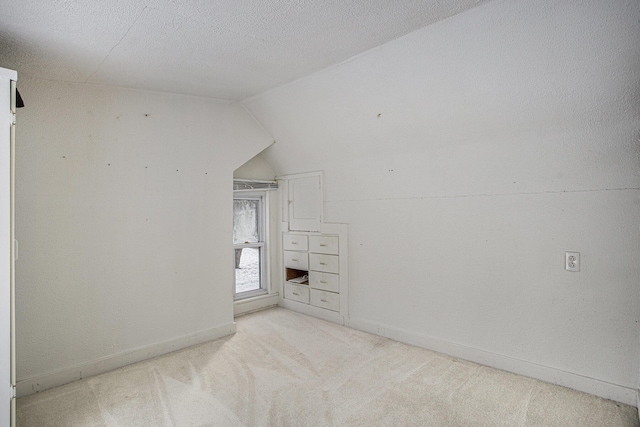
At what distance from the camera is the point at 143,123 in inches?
122

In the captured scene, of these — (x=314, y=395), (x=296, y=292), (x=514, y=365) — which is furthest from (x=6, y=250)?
(x=514, y=365)

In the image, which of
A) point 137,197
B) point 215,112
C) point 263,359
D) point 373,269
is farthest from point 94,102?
point 373,269

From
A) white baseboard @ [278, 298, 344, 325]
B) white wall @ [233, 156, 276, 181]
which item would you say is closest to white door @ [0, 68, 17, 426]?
white wall @ [233, 156, 276, 181]

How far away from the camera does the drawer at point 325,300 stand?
12.8 feet

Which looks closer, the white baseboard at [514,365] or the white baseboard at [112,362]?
the white baseboard at [514,365]

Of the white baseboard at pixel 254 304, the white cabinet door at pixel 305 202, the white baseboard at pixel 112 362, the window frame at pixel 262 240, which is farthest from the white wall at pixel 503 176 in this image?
the white baseboard at pixel 112 362

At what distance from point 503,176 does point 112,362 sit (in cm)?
352

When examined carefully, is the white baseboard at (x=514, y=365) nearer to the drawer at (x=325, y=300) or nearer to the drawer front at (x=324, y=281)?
the drawer at (x=325, y=300)

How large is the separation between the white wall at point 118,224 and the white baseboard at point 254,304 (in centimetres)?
57

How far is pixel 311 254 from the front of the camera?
419cm

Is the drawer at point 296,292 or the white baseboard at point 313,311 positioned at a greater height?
the drawer at point 296,292

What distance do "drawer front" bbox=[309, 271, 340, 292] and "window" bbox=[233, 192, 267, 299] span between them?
81cm

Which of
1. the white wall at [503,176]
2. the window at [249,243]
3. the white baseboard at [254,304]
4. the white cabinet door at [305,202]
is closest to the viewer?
the white wall at [503,176]

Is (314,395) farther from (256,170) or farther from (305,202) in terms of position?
(256,170)
